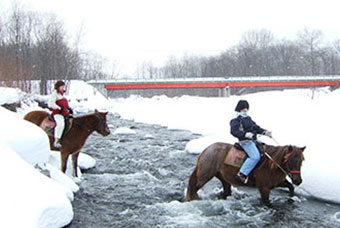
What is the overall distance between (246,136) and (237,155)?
414mm

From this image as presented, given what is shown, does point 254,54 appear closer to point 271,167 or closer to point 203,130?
point 203,130

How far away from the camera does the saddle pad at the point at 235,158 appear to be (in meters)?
5.72

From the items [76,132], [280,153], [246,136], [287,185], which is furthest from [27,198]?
[287,185]

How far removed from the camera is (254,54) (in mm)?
86562

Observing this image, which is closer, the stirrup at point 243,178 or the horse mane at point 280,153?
the horse mane at point 280,153

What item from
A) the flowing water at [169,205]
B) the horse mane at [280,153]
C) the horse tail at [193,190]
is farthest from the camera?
the horse tail at [193,190]

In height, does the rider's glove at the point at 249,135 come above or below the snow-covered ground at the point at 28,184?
above

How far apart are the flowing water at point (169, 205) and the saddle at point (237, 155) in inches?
29.6

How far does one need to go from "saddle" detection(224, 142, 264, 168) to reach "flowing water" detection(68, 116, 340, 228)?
752 mm

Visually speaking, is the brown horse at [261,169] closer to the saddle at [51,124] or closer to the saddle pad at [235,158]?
the saddle pad at [235,158]

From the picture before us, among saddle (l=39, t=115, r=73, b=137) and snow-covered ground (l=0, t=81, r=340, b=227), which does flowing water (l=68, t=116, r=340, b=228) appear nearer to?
snow-covered ground (l=0, t=81, r=340, b=227)

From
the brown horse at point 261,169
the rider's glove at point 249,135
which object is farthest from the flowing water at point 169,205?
the rider's glove at point 249,135

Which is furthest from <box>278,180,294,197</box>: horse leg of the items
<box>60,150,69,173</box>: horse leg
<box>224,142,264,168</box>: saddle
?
<box>60,150,69,173</box>: horse leg

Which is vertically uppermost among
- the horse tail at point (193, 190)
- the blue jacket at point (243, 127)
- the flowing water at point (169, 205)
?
the blue jacket at point (243, 127)
